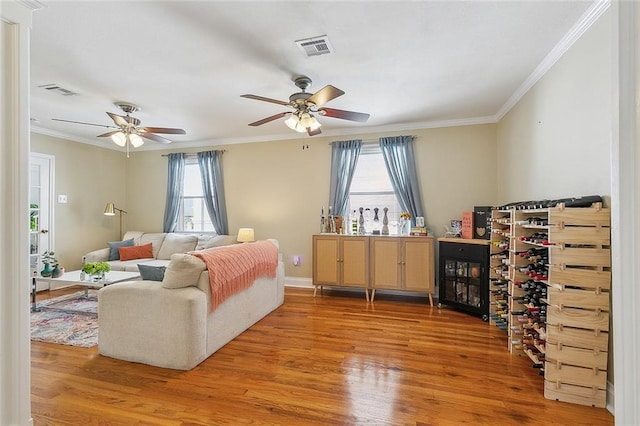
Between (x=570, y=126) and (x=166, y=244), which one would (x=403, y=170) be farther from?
(x=166, y=244)

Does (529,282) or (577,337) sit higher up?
(529,282)

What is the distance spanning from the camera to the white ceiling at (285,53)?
2.16 m

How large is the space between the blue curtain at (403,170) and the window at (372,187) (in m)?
0.16

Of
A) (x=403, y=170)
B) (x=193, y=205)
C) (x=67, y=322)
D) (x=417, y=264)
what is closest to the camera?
(x=67, y=322)

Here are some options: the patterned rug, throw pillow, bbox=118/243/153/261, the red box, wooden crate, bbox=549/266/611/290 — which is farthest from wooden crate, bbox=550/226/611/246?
throw pillow, bbox=118/243/153/261

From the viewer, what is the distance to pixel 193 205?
6.16 meters

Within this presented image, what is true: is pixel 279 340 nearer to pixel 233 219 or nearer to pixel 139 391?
pixel 139 391

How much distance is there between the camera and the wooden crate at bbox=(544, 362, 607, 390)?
206cm

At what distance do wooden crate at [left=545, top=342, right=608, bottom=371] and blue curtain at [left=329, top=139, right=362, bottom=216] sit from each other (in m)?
3.37

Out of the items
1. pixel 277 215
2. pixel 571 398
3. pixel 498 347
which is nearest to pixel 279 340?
pixel 498 347

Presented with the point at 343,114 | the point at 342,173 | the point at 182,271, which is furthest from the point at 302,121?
the point at 342,173

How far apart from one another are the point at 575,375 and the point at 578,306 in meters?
0.48

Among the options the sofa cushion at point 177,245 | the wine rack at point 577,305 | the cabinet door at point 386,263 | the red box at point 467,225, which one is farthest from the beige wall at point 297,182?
the wine rack at point 577,305

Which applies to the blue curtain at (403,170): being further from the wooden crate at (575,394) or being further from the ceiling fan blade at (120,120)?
the ceiling fan blade at (120,120)
